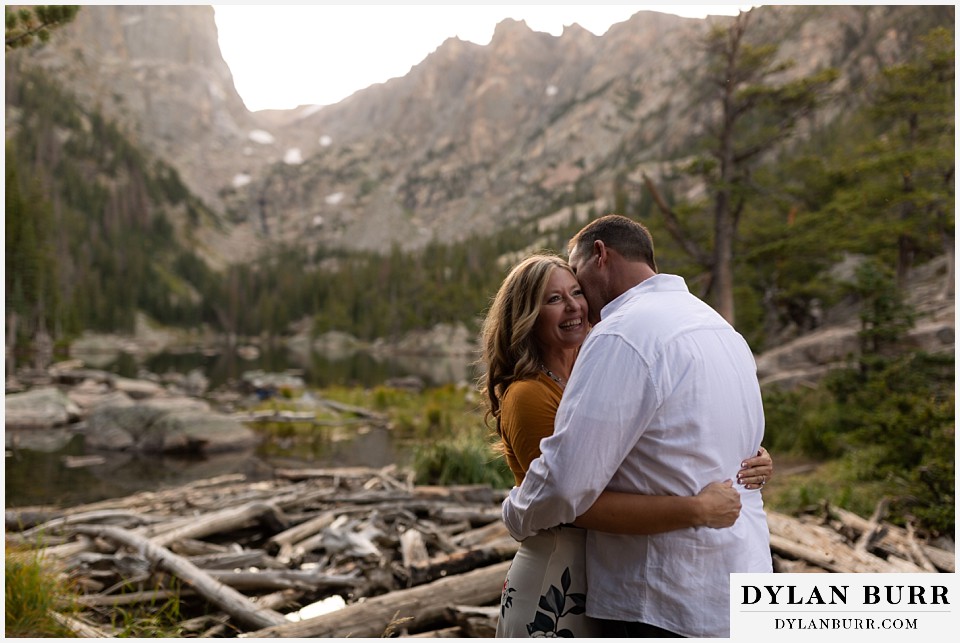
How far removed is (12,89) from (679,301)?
13774 cm

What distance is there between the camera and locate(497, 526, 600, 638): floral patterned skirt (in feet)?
6.72

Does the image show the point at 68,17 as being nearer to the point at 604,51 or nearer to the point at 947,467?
the point at 947,467

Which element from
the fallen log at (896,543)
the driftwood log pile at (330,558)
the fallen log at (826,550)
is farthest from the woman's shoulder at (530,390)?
the fallen log at (896,543)

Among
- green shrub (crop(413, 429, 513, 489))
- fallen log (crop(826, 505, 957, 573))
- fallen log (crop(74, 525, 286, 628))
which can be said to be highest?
fallen log (crop(74, 525, 286, 628))

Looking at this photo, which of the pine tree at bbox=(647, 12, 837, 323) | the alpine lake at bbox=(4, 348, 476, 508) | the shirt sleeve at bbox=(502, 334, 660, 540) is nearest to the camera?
the shirt sleeve at bbox=(502, 334, 660, 540)

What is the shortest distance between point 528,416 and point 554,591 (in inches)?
21.8

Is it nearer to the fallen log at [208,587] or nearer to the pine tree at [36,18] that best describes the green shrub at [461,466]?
the fallen log at [208,587]

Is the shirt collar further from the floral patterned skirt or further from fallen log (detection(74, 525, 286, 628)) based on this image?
fallen log (detection(74, 525, 286, 628))

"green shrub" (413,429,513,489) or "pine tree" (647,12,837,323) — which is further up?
"pine tree" (647,12,837,323)

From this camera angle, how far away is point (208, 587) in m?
4.66

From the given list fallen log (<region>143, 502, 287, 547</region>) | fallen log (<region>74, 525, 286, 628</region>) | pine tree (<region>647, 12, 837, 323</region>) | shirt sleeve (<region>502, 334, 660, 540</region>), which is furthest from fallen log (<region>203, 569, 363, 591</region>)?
pine tree (<region>647, 12, 837, 323</region>)

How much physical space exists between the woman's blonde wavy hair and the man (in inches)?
13.8

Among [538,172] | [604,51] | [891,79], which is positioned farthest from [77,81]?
[891,79]

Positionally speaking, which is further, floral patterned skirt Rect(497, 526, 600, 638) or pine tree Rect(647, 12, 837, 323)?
pine tree Rect(647, 12, 837, 323)
